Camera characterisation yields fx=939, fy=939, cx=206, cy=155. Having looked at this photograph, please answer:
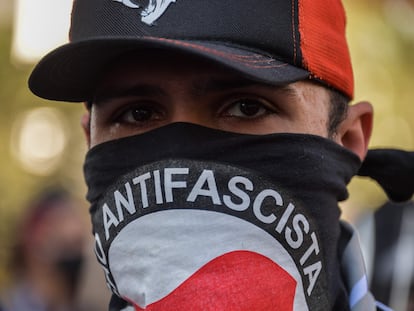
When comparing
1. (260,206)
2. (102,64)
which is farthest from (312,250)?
(102,64)

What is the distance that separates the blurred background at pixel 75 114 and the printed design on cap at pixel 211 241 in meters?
5.14

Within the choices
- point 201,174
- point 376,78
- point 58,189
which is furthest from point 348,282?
point 376,78

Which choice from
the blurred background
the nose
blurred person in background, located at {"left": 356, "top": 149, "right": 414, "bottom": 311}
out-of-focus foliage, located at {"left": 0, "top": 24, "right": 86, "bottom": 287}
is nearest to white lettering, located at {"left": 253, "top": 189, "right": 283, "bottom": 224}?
the nose

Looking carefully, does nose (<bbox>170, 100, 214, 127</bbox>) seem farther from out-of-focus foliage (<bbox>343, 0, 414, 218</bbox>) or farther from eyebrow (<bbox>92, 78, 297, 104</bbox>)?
out-of-focus foliage (<bbox>343, 0, 414, 218</bbox>)

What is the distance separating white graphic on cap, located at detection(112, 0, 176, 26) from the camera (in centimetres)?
241

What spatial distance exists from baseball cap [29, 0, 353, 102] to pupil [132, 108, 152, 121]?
0.14m

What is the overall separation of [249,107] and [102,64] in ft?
1.32

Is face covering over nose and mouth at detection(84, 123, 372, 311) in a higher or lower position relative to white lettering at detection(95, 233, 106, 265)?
higher

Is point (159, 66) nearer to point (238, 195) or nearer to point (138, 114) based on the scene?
point (138, 114)

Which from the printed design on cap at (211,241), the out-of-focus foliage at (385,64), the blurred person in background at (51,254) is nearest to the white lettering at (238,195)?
the printed design on cap at (211,241)

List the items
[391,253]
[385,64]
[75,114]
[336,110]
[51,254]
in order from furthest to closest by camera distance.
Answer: [75,114] < [385,64] < [51,254] < [391,253] < [336,110]

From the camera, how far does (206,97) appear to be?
7.99 ft

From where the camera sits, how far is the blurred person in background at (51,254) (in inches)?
237

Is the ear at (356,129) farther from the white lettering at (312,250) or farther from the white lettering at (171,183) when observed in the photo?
the white lettering at (171,183)
